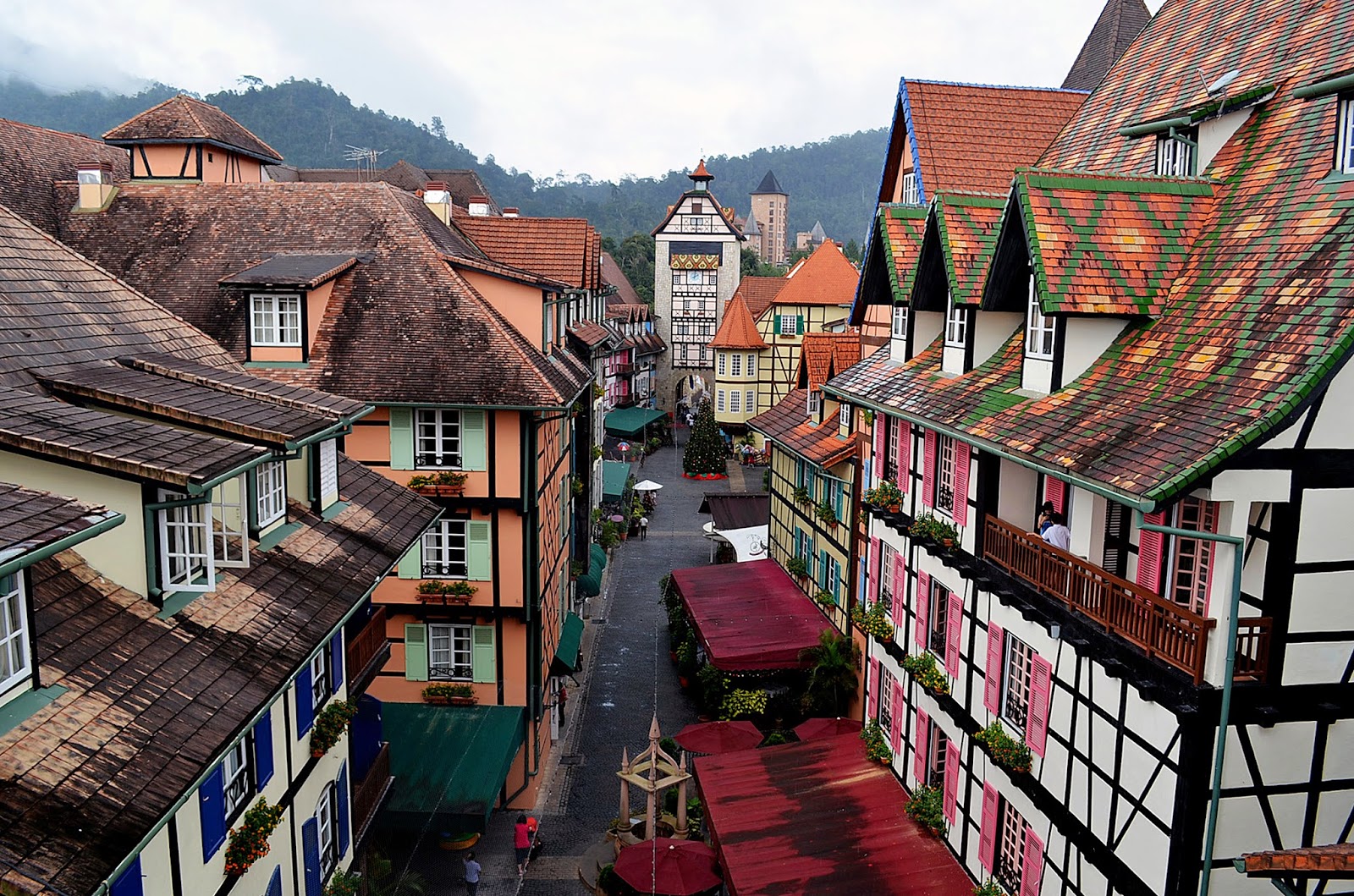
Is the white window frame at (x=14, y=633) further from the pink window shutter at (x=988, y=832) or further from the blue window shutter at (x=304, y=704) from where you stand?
the pink window shutter at (x=988, y=832)

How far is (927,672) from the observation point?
671 inches

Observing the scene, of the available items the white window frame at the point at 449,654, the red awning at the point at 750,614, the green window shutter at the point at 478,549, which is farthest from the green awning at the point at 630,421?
the green window shutter at the point at 478,549

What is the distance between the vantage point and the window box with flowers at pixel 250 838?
11148 millimetres

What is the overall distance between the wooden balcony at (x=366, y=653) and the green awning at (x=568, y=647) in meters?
8.97

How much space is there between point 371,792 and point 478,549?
6615 mm

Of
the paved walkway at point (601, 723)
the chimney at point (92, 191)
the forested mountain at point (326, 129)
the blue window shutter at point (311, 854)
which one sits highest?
the forested mountain at point (326, 129)

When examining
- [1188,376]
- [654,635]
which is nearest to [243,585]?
[1188,376]

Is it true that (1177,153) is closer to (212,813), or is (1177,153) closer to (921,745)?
(921,745)

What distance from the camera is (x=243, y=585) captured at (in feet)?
40.4

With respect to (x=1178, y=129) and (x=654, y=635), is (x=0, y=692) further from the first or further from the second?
(x=654, y=635)

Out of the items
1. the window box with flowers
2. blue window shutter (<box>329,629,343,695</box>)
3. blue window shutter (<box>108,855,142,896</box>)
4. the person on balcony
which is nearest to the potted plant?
blue window shutter (<box>329,629,343,695</box>)

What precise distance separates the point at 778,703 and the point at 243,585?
56.2 feet

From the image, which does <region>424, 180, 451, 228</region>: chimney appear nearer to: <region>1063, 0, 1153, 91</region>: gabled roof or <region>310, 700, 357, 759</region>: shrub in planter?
<region>310, 700, 357, 759</region>: shrub in planter

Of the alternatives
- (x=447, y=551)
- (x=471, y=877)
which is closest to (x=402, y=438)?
(x=447, y=551)
